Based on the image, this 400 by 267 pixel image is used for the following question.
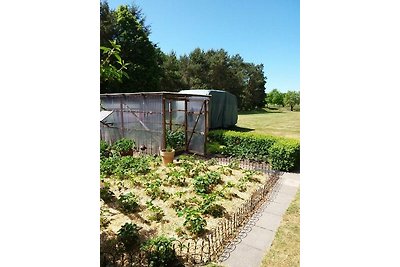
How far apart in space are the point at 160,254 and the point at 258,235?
5.51 ft

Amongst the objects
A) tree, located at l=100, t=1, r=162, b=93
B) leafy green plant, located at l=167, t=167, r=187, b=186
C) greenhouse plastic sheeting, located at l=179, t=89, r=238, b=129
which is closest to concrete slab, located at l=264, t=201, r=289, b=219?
leafy green plant, located at l=167, t=167, r=187, b=186

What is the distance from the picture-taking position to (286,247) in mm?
3633

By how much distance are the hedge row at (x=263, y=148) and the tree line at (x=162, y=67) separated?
15.7 ft

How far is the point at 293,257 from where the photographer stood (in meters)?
3.40

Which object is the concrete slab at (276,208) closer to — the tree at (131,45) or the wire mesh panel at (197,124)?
the wire mesh panel at (197,124)

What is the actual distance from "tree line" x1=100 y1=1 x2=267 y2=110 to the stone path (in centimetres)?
277

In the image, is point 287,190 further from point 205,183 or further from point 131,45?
point 131,45

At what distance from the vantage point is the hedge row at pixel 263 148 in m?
7.90

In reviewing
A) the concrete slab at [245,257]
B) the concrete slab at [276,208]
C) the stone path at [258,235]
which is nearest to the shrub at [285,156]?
the stone path at [258,235]

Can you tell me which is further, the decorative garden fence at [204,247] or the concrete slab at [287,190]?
the concrete slab at [287,190]
